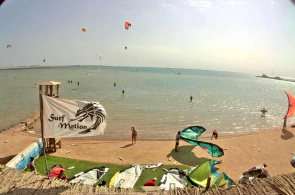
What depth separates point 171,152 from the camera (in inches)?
583

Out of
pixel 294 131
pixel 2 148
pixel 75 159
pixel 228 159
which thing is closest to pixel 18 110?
pixel 2 148

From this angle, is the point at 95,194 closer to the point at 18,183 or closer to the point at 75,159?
the point at 18,183

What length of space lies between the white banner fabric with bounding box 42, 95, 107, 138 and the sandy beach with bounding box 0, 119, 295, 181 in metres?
6.86

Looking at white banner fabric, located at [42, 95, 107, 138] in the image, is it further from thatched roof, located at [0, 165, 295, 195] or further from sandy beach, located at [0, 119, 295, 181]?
sandy beach, located at [0, 119, 295, 181]

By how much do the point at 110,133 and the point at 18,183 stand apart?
15.2 m

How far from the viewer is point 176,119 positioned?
1009 inches

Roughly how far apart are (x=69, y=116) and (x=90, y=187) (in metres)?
2.69

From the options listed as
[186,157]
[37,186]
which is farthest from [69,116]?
[186,157]

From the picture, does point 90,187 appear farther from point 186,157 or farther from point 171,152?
point 171,152

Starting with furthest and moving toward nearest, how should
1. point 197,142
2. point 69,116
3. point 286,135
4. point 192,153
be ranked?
1. point 286,135
2. point 192,153
3. point 197,142
4. point 69,116

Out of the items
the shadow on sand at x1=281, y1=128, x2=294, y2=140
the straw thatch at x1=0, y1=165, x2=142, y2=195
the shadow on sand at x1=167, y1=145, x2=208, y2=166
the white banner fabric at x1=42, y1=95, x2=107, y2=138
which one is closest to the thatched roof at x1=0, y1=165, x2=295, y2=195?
the straw thatch at x1=0, y1=165, x2=142, y2=195

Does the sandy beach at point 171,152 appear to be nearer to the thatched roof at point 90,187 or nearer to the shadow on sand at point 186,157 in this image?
the shadow on sand at point 186,157

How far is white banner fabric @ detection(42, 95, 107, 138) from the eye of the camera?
6.44 meters

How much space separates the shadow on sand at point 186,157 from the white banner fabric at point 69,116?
28.5 ft
